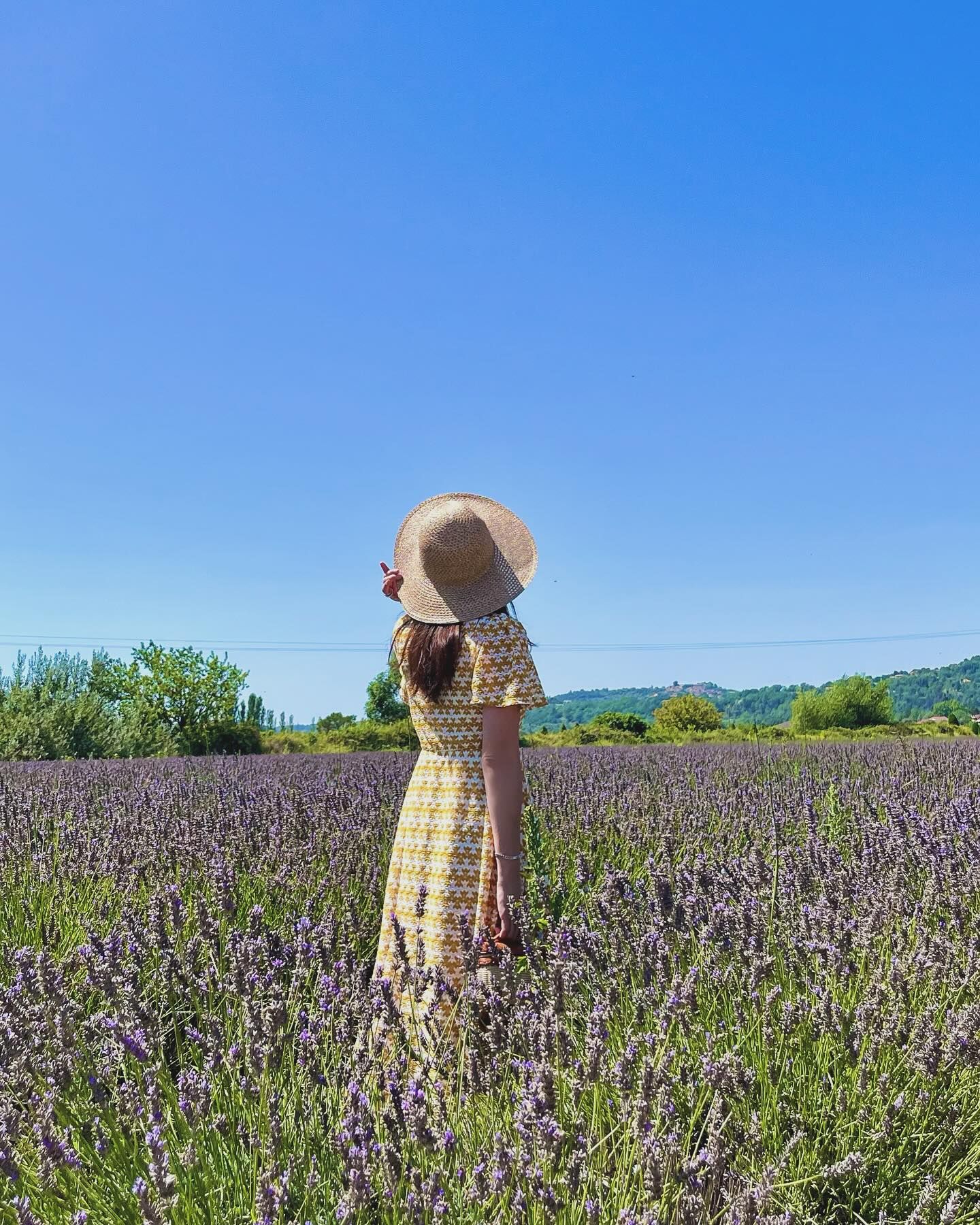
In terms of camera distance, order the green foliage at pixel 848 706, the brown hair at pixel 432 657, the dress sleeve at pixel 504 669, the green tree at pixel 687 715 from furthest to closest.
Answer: the green foliage at pixel 848 706 → the green tree at pixel 687 715 → the brown hair at pixel 432 657 → the dress sleeve at pixel 504 669

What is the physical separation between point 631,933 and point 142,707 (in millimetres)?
21358

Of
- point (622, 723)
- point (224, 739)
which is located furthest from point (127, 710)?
point (622, 723)

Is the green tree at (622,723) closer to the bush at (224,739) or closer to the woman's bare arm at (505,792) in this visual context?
the bush at (224,739)

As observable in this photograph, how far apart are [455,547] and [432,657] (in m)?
0.30

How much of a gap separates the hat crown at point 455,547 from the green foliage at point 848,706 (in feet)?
122

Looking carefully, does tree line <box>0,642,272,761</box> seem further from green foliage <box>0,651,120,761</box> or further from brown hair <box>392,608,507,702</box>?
brown hair <box>392,608,507,702</box>

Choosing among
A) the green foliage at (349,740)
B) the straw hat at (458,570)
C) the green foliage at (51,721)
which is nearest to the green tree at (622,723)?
the green foliage at (349,740)

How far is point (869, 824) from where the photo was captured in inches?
141

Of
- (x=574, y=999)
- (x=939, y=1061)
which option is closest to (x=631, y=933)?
(x=574, y=999)

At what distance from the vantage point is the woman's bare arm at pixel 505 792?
7.70 feet

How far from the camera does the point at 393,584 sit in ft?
9.10

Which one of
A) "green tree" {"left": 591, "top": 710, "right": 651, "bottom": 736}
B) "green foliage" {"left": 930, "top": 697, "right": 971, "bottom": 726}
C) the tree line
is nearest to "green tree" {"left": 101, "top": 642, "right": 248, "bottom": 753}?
the tree line

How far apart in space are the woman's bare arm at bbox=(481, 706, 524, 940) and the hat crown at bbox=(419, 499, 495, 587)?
405 millimetres

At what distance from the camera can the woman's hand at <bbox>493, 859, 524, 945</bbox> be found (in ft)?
7.69
